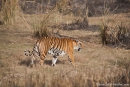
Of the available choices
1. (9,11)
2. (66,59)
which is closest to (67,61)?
(66,59)

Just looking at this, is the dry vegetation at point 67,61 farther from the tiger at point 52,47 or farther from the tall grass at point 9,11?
the tiger at point 52,47

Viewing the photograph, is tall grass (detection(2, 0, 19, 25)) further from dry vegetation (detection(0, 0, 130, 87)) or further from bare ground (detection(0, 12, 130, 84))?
bare ground (detection(0, 12, 130, 84))

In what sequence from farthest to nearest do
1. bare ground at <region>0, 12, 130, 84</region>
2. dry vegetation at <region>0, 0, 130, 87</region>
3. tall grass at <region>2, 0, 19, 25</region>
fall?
tall grass at <region>2, 0, 19, 25</region>, bare ground at <region>0, 12, 130, 84</region>, dry vegetation at <region>0, 0, 130, 87</region>

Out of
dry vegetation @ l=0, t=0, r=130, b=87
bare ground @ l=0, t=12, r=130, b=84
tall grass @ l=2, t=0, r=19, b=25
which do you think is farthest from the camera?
tall grass @ l=2, t=0, r=19, b=25

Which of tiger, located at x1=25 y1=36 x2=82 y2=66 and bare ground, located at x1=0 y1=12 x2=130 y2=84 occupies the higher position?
tiger, located at x1=25 y1=36 x2=82 y2=66

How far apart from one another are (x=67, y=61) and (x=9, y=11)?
4.80 metres

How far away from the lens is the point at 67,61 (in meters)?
8.05

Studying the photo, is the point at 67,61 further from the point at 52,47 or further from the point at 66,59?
the point at 52,47

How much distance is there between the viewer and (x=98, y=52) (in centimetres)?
896

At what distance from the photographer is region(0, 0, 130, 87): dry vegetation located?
5652 millimetres

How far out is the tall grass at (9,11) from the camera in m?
12.0

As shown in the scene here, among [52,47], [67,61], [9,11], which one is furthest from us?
[9,11]

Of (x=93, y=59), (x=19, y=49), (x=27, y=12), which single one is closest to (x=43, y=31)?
(x=19, y=49)

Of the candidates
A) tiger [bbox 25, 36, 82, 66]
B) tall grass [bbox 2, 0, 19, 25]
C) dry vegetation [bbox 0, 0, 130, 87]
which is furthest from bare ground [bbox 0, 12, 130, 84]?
tall grass [bbox 2, 0, 19, 25]
